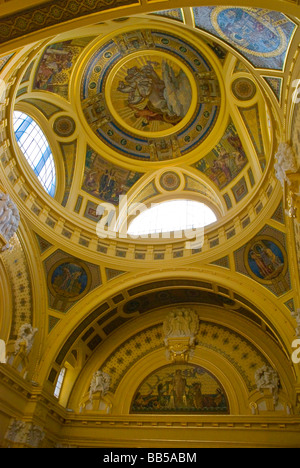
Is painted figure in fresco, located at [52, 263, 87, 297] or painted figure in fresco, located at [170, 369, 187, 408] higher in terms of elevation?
painted figure in fresco, located at [52, 263, 87, 297]

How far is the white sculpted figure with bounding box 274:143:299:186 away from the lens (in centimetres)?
887

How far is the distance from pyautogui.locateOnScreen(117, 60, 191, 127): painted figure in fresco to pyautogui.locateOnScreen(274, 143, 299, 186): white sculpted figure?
347 inches

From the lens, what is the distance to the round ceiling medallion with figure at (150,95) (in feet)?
52.6

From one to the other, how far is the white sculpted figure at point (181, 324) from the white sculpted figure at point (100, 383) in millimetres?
2958

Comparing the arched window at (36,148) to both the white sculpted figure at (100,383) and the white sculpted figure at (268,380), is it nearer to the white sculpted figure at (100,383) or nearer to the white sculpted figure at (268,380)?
the white sculpted figure at (100,383)

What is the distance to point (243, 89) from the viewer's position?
15.0 meters

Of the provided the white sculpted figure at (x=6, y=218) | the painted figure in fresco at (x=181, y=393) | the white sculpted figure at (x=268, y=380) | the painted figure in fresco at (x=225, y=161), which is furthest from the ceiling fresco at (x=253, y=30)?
the painted figure in fresco at (x=181, y=393)

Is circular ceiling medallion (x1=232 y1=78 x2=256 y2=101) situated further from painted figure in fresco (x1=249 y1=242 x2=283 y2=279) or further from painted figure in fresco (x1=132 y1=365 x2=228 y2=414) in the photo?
painted figure in fresco (x1=132 y1=365 x2=228 y2=414)

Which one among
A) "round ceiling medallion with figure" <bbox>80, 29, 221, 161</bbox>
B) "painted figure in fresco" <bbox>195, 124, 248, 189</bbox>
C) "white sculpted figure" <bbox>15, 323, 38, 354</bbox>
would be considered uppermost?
"round ceiling medallion with figure" <bbox>80, 29, 221, 161</bbox>

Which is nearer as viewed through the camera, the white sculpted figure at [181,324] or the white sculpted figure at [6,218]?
the white sculpted figure at [6,218]

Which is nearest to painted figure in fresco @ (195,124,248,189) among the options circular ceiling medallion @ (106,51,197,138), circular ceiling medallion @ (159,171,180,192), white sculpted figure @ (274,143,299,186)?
circular ceiling medallion @ (159,171,180,192)

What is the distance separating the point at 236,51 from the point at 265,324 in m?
9.66

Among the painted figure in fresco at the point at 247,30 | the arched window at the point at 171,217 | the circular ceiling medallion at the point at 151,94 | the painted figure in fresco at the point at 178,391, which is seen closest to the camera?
the painted figure in fresco at the point at 247,30

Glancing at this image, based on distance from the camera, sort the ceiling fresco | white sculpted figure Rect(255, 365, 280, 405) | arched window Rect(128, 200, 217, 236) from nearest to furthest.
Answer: the ceiling fresco, white sculpted figure Rect(255, 365, 280, 405), arched window Rect(128, 200, 217, 236)
